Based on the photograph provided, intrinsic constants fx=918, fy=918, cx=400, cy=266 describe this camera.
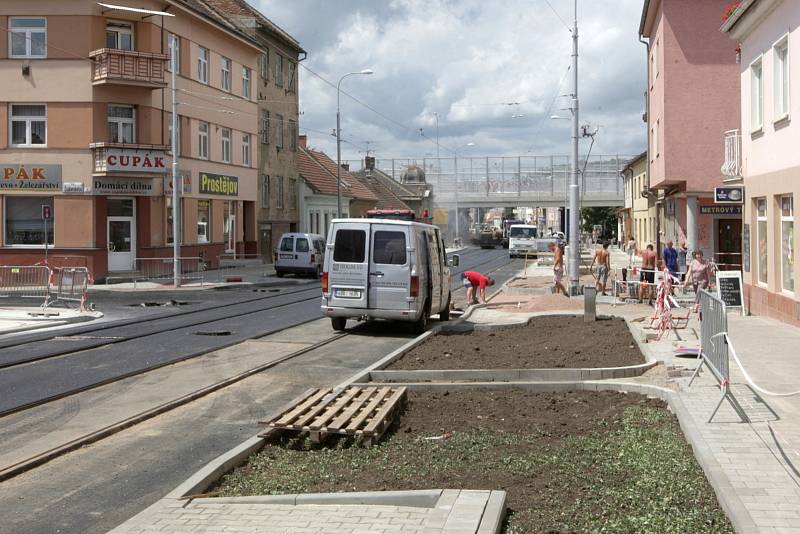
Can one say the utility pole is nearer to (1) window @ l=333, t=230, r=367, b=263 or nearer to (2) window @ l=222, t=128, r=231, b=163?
(1) window @ l=333, t=230, r=367, b=263

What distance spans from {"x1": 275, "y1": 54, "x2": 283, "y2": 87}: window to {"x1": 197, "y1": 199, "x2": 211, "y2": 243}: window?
1314cm

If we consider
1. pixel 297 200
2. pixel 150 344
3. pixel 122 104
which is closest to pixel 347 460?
pixel 150 344

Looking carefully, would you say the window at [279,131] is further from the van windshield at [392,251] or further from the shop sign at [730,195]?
the van windshield at [392,251]

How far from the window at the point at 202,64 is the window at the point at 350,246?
2520 cm

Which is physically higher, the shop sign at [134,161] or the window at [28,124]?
the window at [28,124]

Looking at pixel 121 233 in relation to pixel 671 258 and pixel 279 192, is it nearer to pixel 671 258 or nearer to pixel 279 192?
pixel 279 192

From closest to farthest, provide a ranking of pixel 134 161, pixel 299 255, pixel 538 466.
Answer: pixel 538 466 → pixel 134 161 → pixel 299 255

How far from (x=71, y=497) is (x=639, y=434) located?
4.66m

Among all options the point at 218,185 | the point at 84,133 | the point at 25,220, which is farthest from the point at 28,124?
the point at 218,185

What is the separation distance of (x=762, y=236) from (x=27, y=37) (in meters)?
26.3

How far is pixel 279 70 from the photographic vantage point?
52.8 meters

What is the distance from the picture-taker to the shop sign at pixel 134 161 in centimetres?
3291

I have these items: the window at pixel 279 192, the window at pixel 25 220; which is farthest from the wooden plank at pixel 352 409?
the window at pixel 279 192

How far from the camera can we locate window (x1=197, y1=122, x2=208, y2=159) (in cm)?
4019
